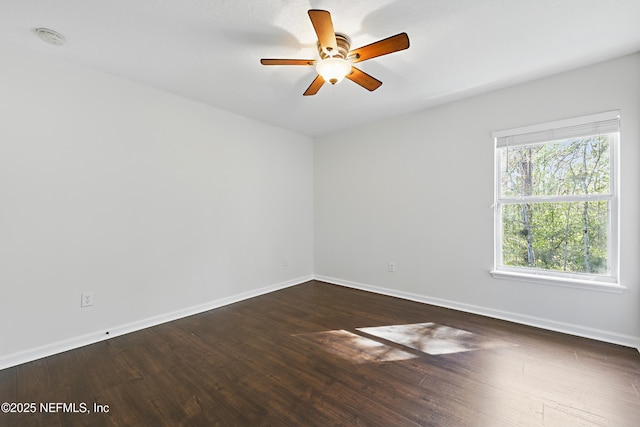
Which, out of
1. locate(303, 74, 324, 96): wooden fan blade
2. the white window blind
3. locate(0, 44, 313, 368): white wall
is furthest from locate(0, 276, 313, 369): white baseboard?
the white window blind

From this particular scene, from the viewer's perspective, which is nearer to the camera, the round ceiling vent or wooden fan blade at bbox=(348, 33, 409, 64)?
wooden fan blade at bbox=(348, 33, 409, 64)

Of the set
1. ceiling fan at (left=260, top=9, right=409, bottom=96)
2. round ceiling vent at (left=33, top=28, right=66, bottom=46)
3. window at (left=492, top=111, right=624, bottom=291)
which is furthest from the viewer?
window at (left=492, top=111, right=624, bottom=291)

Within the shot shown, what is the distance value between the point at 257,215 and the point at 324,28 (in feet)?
8.93

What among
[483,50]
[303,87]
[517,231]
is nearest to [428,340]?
[517,231]

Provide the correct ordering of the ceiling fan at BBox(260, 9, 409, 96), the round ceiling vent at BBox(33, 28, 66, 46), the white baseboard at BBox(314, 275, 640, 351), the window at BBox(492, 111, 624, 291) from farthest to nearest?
the window at BBox(492, 111, 624, 291) → the white baseboard at BBox(314, 275, 640, 351) → the round ceiling vent at BBox(33, 28, 66, 46) → the ceiling fan at BBox(260, 9, 409, 96)

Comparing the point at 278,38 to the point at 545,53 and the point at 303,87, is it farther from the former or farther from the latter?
the point at 545,53

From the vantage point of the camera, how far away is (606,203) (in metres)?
2.51

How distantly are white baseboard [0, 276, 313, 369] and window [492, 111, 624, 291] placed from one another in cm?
322

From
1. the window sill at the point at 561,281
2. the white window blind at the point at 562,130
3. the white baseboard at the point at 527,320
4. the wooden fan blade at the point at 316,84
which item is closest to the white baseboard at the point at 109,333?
the white baseboard at the point at 527,320

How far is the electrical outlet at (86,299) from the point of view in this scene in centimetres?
243

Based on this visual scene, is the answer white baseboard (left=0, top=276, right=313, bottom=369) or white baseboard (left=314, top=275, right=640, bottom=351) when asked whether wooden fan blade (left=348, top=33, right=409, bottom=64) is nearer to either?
white baseboard (left=314, top=275, right=640, bottom=351)

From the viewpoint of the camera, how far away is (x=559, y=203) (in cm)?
274

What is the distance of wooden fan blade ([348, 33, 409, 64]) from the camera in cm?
171

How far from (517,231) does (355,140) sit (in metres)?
2.44
